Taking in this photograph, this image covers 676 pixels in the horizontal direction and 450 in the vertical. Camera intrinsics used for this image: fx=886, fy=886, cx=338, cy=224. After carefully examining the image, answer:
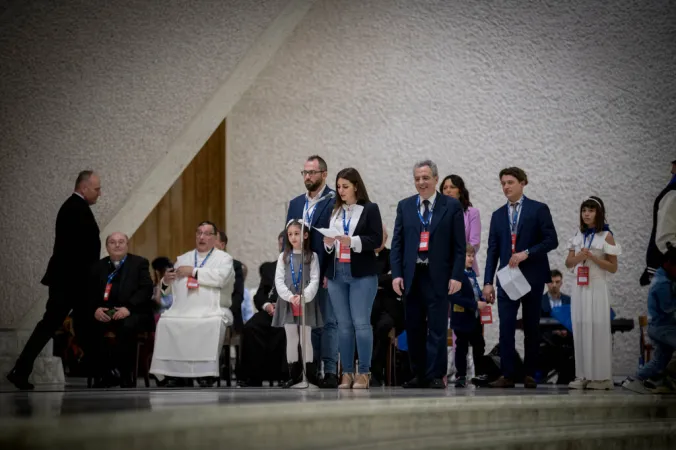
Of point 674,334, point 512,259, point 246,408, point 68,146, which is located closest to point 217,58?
point 68,146

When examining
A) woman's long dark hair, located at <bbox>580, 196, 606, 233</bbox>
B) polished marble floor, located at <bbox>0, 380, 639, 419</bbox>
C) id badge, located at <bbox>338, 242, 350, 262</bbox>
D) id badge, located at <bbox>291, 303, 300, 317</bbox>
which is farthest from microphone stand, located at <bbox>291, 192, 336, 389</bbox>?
woman's long dark hair, located at <bbox>580, 196, 606, 233</bbox>

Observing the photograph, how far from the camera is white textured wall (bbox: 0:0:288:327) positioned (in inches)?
269

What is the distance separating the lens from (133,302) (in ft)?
22.4

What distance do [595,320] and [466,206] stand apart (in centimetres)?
128

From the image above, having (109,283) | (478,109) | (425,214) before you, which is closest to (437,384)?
(425,214)

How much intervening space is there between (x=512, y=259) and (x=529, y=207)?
415 mm

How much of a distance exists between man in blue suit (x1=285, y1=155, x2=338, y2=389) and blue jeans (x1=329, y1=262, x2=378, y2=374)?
0.26 m

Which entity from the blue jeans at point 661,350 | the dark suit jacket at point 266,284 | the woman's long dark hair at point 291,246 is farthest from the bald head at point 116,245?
the blue jeans at point 661,350

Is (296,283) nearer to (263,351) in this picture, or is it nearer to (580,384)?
(580,384)

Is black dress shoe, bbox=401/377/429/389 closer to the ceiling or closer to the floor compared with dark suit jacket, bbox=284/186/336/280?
closer to the floor

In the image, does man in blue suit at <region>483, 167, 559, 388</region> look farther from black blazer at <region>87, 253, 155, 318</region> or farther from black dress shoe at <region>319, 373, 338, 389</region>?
black blazer at <region>87, 253, 155, 318</region>

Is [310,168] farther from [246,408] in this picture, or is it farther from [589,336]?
[246,408]

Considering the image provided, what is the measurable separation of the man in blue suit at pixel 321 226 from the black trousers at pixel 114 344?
177 centimetres

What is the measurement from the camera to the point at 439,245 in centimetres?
538
